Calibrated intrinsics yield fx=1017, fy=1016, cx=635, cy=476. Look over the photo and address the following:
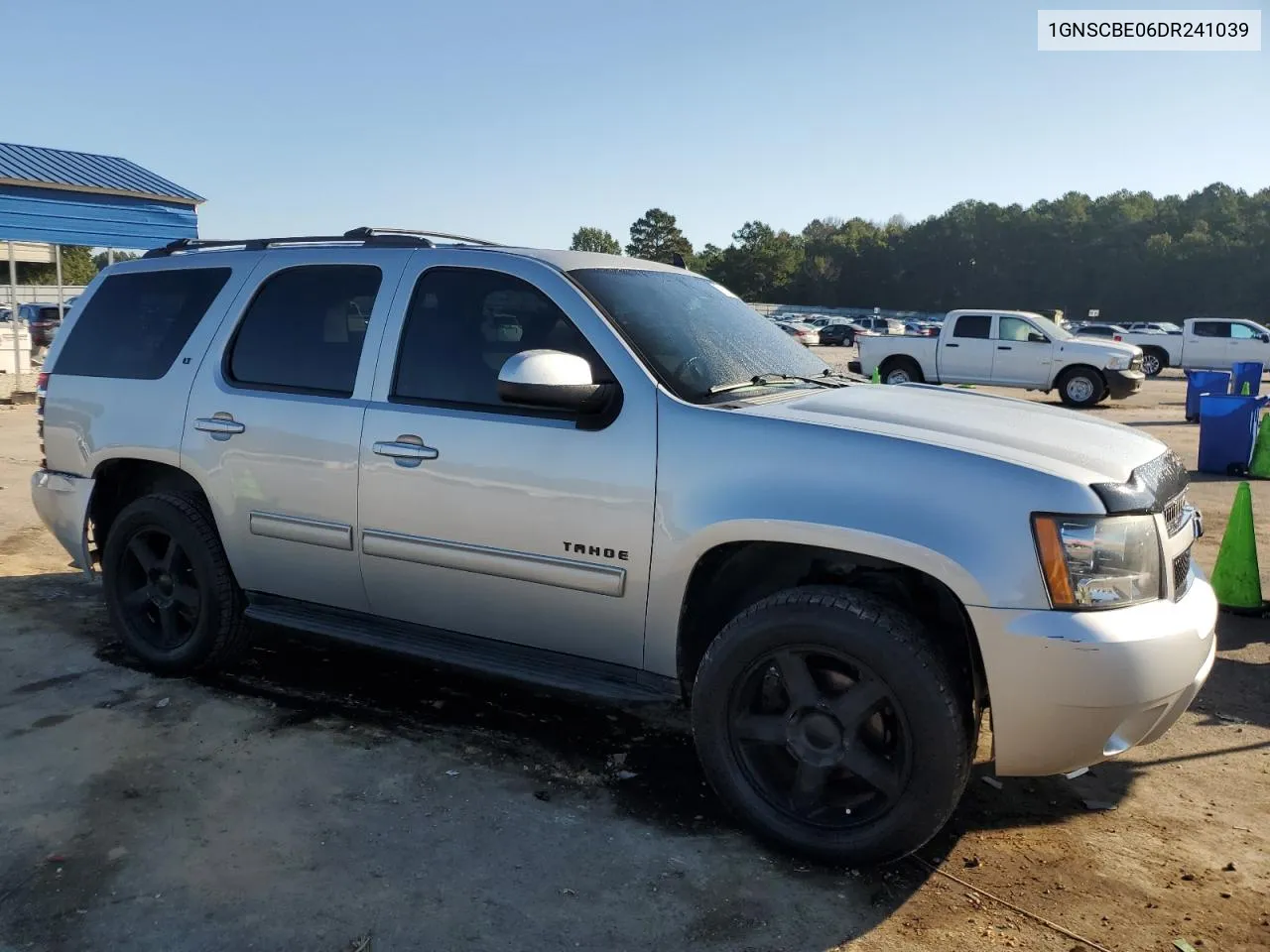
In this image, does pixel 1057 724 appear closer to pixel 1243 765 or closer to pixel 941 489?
pixel 941 489

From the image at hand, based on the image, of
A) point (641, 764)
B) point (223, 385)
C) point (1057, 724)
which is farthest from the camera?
point (223, 385)

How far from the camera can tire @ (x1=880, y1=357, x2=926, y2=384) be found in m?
21.2

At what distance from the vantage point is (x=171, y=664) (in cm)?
460

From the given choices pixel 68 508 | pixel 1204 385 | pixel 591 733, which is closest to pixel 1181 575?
pixel 591 733

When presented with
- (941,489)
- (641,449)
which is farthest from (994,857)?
(641,449)

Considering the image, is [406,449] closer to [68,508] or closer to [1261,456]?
[68,508]

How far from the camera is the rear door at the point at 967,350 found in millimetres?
20578

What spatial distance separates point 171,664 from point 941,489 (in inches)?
138

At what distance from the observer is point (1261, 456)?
11.1 m

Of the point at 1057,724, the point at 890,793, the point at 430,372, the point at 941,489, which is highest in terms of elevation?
the point at 430,372

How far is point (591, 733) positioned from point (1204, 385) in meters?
14.6

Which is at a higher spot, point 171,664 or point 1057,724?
point 1057,724

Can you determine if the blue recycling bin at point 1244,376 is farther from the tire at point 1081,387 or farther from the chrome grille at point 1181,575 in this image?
the chrome grille at point 1181,575

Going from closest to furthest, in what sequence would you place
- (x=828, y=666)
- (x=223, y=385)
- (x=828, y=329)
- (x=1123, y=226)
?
(x=828, y=666)
(x=223, y=385)
(x=828, y=329)
(x=1123, y=226)
